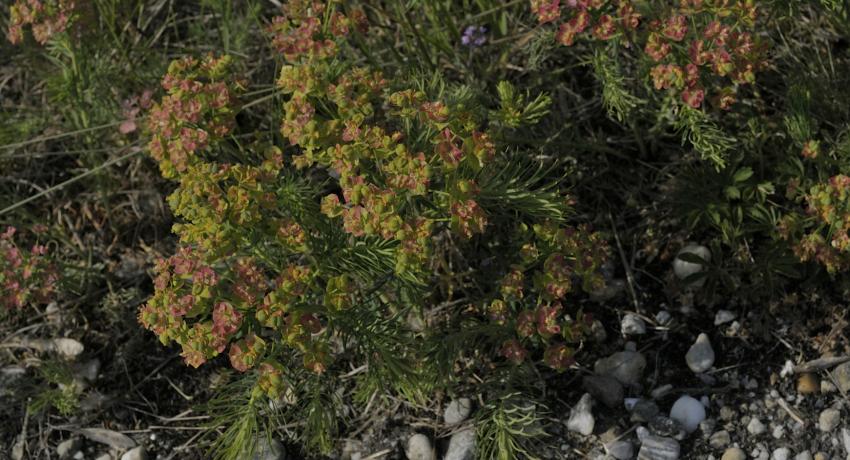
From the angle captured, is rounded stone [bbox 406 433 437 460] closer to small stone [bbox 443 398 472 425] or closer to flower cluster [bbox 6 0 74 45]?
small stone [bbox 443 398 472 425]

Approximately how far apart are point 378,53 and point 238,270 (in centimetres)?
116

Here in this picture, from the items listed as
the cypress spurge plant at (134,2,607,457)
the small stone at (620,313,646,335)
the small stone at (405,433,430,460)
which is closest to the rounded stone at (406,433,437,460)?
the small stone at (405,433,430,460)

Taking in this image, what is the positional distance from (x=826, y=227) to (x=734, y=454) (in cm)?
67

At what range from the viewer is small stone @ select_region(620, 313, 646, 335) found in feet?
8.98

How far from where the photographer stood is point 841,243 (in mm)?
2438

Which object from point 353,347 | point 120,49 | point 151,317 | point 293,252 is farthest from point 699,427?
point 120,49

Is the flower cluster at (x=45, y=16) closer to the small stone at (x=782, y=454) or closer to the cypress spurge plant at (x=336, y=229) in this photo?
the cypress spurge plant at (x=336, y=229)

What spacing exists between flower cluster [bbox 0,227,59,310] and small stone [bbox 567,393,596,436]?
4.90 feet

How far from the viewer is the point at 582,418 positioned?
8.48ft

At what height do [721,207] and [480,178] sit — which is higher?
[480,178]

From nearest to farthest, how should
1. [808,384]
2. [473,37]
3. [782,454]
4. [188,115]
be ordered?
[188,115], [782,454], [808,384], [473,37]

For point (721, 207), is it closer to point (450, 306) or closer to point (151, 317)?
point (450, 306)

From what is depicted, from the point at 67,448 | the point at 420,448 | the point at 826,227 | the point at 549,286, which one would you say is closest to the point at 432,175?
the point at 549,286

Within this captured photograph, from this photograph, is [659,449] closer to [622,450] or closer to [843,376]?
[622,450]
